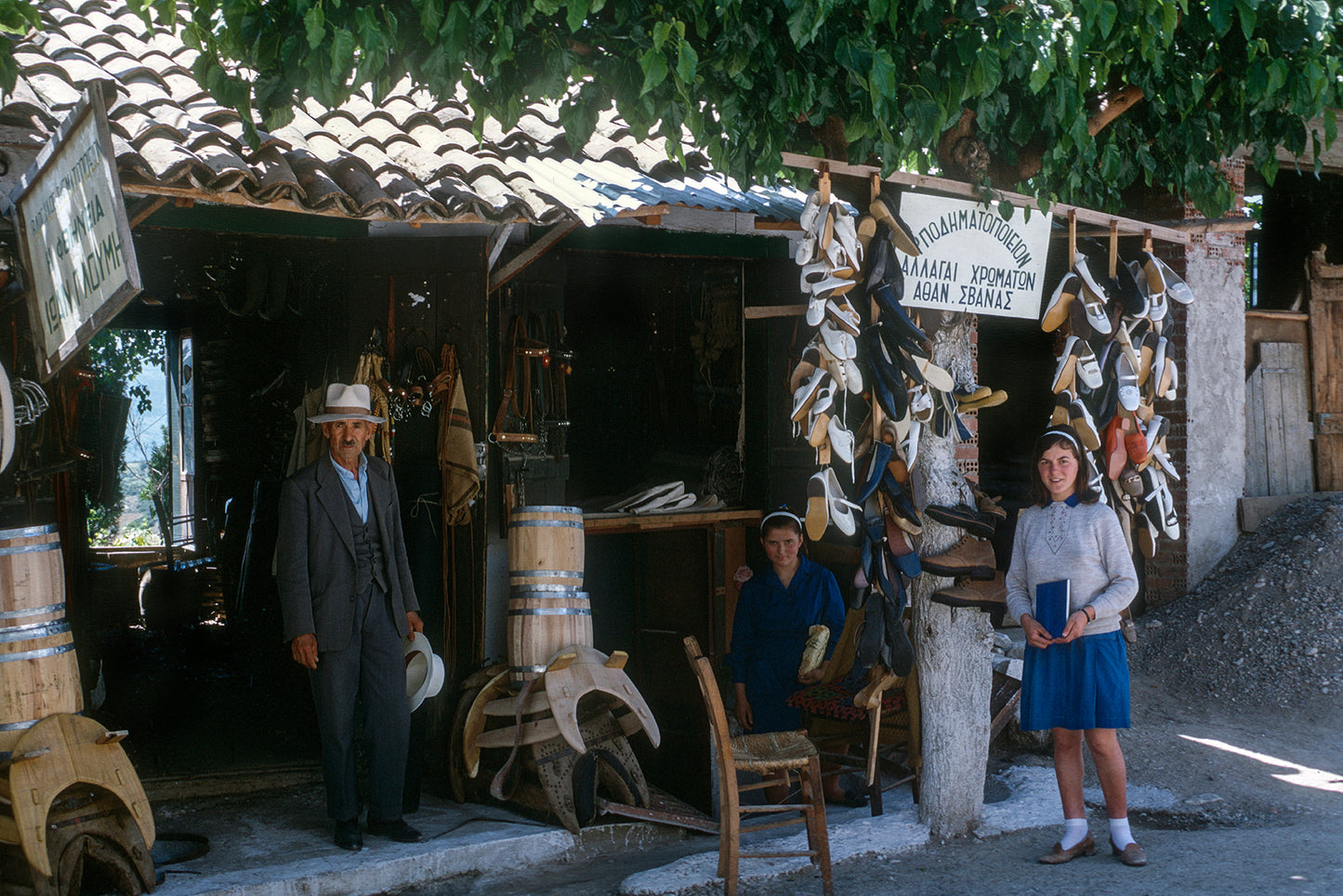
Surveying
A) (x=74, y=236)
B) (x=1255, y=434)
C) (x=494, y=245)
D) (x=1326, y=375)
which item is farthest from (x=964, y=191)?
(x=1326, y=375)

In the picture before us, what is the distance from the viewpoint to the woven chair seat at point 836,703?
17.4ft

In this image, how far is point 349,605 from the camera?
16.1 ft

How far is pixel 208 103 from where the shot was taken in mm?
4879

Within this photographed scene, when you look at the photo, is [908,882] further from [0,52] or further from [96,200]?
[0,52]

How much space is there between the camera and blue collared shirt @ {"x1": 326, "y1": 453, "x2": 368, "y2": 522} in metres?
5.02

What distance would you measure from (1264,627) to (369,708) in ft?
19.3

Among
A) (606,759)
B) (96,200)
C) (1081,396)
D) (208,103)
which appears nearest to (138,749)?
(606,759)

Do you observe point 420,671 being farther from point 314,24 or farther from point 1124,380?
point 1124,380

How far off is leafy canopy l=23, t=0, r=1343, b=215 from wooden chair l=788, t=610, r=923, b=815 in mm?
2357

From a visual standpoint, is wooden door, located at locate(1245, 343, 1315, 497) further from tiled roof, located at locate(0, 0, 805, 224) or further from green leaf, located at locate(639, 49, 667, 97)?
green leaf, located at locate(639, 49, 667, 97)

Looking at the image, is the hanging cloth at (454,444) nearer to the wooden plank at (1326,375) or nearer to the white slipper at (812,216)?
the white slipper at (812,216)

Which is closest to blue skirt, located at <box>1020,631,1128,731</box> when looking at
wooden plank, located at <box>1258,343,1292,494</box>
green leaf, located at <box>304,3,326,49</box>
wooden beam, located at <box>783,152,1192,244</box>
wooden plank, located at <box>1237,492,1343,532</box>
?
wooden beam, located at <box>783,152,1192,244</box>

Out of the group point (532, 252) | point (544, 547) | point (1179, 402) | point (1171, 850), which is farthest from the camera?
point (1179, 402)

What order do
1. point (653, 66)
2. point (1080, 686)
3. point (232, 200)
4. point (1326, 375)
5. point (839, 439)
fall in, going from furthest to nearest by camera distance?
point (1326, 375) → point (1080, 686) → point (839, 439) → point (232, 200) → point (653, 66)
